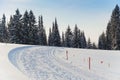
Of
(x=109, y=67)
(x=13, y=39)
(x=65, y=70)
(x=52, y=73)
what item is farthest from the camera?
(x=13, y=39)

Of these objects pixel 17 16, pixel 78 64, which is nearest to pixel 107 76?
pixel 78 64

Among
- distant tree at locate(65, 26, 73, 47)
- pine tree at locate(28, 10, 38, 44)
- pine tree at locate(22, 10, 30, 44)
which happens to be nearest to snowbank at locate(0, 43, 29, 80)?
pine tree at locate(22, 10, 30, 44)

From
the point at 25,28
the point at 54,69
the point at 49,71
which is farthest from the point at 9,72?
the point at 25,28

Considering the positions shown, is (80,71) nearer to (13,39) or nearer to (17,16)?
(13,39)

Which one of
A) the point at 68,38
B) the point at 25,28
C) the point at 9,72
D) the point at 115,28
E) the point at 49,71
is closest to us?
the point at 9,72

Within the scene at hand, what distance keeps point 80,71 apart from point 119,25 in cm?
4347

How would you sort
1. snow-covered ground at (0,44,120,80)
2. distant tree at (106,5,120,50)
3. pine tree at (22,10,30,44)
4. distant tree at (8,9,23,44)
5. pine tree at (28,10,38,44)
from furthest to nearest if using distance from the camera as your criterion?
1. pine tree at (28,10,38,44)
2. pine tree at (22,10,30,44)
3. distant tree at (106,5,120,50)
4. distant tree at (8,9,23,44)
5. snow-covered ground at (0,44,120,80)

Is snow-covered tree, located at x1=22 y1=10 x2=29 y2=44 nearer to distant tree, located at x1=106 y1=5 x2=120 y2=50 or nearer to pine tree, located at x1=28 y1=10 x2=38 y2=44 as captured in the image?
pine tree, located at x1=28 y1=10 x2=38 y2=44

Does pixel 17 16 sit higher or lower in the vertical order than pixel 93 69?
higher

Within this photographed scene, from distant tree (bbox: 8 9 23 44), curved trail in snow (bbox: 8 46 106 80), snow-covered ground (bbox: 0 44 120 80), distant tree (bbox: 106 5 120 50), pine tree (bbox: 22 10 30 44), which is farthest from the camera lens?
pine tree (bbox: 22 10 30 44)

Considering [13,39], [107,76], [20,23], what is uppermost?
Answer: [20,23]

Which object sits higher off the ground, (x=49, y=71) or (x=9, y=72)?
(x=9, y=72)

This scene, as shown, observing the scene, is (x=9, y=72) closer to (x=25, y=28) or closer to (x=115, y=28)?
(x=25, y=28)

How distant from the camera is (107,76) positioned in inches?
712
